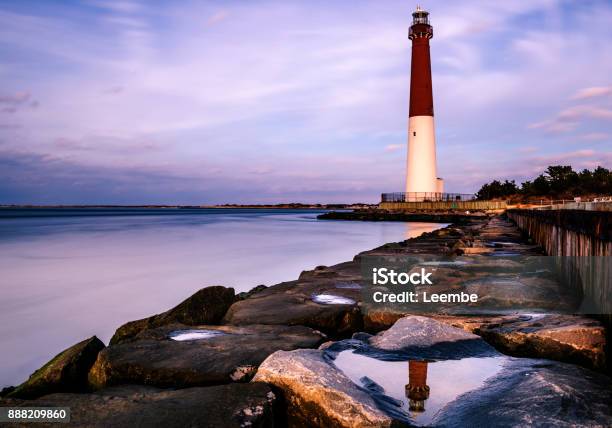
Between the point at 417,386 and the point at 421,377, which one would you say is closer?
the point at 417,386

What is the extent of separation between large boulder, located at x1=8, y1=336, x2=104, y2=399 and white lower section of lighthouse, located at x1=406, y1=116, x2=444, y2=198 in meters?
31.6

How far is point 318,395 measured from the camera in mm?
2283

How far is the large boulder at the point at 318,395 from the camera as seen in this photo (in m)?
2.16

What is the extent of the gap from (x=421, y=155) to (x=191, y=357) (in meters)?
32.3

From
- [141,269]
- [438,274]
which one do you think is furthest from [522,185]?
[438,274]

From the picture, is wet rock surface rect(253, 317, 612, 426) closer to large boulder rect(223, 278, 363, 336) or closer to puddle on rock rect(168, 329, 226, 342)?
puddle on rock rect(168, 329, 226, 342)

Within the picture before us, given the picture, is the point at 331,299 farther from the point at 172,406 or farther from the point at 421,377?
the point at 172,406

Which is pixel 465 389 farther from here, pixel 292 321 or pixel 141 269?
pixel 141 269

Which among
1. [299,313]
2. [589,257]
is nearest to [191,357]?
[299,313]

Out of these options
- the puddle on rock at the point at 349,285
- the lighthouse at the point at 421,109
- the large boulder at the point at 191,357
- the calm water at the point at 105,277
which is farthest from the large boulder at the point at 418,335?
the lighthouse at the point at 421,109

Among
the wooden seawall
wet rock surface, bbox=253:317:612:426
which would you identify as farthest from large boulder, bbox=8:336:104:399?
the wooden seawall

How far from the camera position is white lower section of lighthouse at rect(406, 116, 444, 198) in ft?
108

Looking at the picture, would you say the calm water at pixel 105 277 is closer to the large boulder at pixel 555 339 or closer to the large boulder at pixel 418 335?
the large boulder at pixel 418 335

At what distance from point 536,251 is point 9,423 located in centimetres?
788
